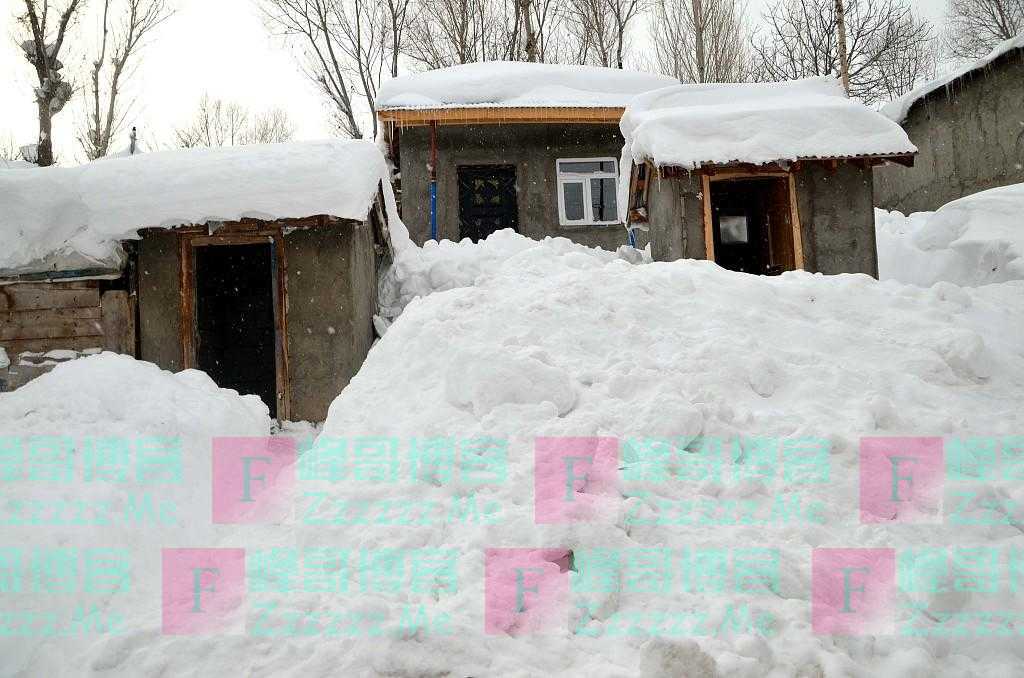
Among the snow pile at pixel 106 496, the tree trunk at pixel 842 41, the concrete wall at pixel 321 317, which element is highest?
the tree trunk at pixel 842 41

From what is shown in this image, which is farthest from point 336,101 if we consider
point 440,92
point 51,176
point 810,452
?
point 810,452

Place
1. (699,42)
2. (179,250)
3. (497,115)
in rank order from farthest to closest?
(699,42)
(497,115)
(179,250)

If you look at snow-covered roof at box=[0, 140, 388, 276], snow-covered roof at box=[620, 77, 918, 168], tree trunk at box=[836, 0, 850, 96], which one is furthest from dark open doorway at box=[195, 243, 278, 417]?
tree trunk at box=[836, 0, 850, 96]

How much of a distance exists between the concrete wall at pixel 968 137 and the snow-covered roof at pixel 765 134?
603cm

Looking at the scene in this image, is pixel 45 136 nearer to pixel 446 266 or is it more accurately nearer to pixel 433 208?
pixel 433 208

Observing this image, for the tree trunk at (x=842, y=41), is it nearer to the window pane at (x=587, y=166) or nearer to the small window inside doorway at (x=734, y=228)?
the window pane at (x=587, y=166)

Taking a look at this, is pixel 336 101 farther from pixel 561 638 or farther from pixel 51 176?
pixel 561 638

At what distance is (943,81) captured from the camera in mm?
14109

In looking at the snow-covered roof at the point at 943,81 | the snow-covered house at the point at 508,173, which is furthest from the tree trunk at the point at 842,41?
the snow-covered house at the point at 508,173

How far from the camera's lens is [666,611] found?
2631 millimetres

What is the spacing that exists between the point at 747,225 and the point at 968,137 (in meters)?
6.52

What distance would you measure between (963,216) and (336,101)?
64.2ft

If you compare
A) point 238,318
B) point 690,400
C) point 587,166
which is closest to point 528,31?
point 587,166

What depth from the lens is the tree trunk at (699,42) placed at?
76.1 feet
